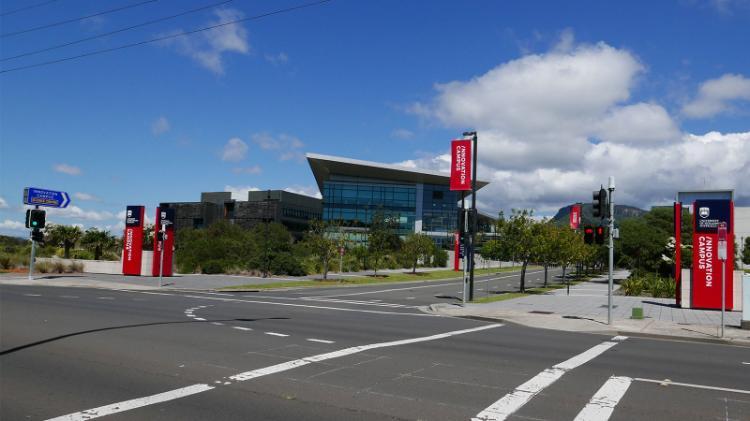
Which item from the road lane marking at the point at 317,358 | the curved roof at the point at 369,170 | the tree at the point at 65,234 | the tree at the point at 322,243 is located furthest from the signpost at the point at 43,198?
the curved roof at the point at 369,170

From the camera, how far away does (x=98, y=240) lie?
49188 millimetres

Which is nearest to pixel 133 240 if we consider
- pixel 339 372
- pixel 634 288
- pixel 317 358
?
pixel 634 288

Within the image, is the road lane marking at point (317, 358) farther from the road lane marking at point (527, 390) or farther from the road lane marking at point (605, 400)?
the road lane marking at point (605, 400)

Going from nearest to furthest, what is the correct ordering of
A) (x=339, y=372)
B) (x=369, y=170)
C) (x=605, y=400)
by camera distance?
(x=605, y=400) < (x=339, y=372) < (x=369, y=170)

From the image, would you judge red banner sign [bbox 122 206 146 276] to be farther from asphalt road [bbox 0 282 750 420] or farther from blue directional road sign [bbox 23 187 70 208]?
asphalt road [bbox 0 282 750 420]

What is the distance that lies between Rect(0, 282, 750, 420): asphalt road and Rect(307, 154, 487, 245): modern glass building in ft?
265

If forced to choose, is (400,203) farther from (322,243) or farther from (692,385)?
(692,385)

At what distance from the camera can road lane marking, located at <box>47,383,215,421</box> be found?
20.8ft

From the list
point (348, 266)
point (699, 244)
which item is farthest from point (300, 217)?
point (699, 244)

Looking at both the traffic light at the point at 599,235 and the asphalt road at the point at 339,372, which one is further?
the traffic light at the point at 599,235

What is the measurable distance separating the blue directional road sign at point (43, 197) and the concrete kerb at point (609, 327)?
1109 inches

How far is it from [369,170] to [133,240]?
5887cm

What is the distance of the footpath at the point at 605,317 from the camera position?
16.2 m

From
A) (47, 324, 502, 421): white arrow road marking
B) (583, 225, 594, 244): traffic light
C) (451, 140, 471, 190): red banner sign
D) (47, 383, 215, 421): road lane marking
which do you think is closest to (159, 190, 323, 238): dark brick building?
(451, 140, 471, 190): red banner sign
